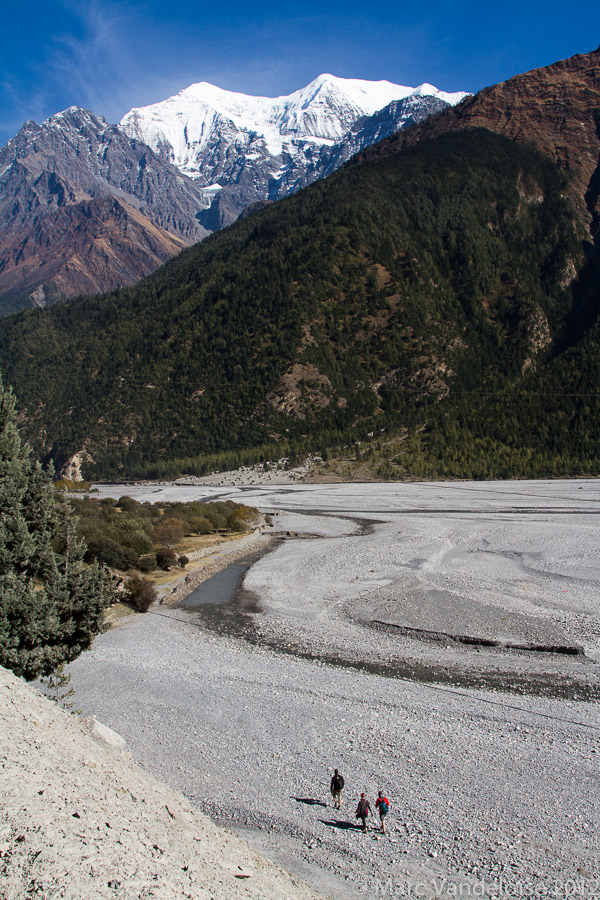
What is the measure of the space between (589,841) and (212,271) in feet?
601

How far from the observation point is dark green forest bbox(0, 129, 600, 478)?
130 m

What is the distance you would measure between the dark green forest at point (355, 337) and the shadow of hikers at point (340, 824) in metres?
96.3

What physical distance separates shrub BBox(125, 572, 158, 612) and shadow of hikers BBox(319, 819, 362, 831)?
67.5 feet

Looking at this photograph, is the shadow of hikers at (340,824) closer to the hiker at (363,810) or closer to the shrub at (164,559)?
the hiker at (363,810)

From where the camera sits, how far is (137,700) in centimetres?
1945

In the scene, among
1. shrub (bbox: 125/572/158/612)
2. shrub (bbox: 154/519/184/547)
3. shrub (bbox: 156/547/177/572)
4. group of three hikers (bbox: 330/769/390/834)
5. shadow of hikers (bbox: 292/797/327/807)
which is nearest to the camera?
group of three hikers (bbox: 330/769/390/834)

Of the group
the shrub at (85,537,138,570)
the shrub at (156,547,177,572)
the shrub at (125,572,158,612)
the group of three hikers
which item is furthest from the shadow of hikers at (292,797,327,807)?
the shrub at (156,547,177,572)

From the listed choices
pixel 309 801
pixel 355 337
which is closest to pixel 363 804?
pixel 309 801

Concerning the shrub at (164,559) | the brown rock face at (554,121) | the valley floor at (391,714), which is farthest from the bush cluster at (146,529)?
the brown rock face at (554,121)

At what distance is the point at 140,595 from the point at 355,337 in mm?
126062

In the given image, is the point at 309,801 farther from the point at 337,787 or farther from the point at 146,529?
the point at 146,529

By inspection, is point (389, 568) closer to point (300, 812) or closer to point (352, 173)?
point (300, 812)

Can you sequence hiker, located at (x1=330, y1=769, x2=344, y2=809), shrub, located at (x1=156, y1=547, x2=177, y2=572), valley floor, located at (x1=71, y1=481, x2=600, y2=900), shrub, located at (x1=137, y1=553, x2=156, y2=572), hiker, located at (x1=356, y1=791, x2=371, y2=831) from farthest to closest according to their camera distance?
shrub, located at (x1=156, y1=547, x2=177, y2=572) → shrub, located at (x1=137, y1=553, x2=156, y2=572) → hiker, located at (x1=330, y1=769, x2=344, y2=809) → hiker, located at (x1=356, y1=791, x2=371, y2=831) → valley floor, located at (x1=71, y1=481, x2=600, y2=900)

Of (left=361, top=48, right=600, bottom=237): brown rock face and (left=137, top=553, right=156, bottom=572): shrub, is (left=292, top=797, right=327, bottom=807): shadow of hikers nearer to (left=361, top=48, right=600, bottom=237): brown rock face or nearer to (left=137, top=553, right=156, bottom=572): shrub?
(left=137, top=553, right=156, bottom=572): shrub
